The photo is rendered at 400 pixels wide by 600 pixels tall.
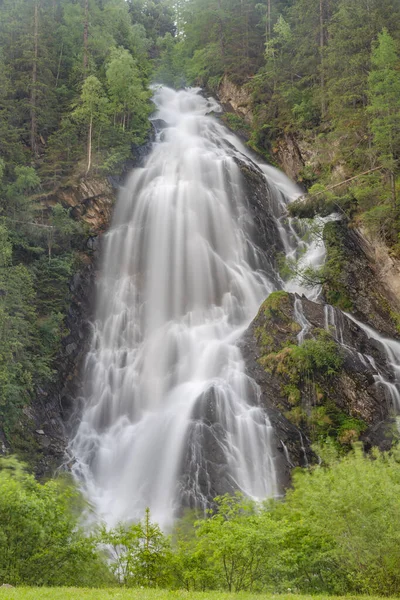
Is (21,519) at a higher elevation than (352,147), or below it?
below

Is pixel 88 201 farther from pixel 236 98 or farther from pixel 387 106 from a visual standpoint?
pixel 236 98

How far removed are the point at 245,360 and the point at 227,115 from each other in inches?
1207

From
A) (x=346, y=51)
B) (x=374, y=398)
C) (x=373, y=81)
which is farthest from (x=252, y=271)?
(x=346, y=51)

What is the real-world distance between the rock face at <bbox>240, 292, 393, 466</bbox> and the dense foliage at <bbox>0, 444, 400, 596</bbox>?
8.95 meters

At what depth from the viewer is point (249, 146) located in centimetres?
4153

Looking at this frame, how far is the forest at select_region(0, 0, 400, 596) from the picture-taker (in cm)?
920

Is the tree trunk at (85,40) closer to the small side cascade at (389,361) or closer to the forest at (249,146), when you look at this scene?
the forest at (249,146)

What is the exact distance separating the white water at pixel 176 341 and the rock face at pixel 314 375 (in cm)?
90

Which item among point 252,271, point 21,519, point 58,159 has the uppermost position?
point 58,159

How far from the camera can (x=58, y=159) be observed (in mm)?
33656

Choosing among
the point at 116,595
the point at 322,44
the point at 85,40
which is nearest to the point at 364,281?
the point at 116,595

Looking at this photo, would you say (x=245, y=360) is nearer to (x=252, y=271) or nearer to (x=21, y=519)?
(x=252, y=271)

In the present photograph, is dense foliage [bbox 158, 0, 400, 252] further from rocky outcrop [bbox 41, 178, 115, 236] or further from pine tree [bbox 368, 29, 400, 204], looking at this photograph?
rocky outcrop [bbox 41, 178, 115, 236]

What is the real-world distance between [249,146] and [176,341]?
2282cm
